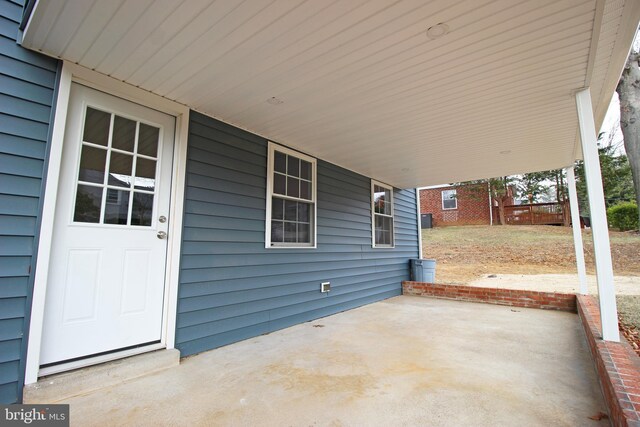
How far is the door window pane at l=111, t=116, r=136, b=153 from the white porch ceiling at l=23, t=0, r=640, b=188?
35 centimetres

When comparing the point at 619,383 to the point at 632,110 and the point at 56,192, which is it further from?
the point at 632,110

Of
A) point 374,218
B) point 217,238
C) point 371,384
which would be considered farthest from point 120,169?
point 374,218

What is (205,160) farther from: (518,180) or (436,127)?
(518,180)

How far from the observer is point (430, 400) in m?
2.04

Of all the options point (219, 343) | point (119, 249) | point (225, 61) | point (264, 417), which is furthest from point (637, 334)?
point (119, 249)

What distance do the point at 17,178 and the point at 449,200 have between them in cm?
1711

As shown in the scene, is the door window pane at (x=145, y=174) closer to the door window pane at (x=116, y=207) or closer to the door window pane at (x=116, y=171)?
the door window pane at (x=116, y=171)

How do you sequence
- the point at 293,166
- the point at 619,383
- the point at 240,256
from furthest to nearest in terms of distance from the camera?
the point at 293,166, the point at 240,256, the point at 619,383

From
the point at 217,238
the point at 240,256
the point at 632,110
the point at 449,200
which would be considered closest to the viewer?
the point at 217,238

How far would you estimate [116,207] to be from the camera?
2498 mm

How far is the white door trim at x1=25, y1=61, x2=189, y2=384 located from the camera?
199cm

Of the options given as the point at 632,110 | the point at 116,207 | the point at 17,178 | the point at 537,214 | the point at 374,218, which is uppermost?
the point at 632,110

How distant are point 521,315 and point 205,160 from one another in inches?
195

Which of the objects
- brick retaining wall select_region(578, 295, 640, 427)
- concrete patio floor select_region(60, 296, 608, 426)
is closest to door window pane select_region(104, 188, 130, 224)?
concrete patio floor select_region(60, 296, 608, 426)
